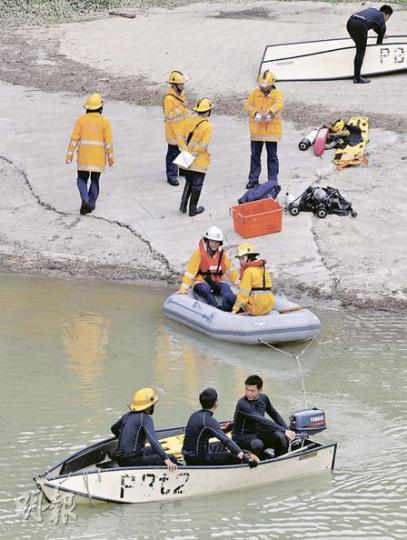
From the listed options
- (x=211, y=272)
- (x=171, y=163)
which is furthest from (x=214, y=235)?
(x=171, y=163)

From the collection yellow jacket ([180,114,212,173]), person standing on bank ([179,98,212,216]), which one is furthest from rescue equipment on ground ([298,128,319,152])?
yellow jacket ([180,114,212,173])

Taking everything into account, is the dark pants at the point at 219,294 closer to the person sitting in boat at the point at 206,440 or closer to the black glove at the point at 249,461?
the person sitting in boat at the point at 206,440

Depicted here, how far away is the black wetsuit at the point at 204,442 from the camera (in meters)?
11.5

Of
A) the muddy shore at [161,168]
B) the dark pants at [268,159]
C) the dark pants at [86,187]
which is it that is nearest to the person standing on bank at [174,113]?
the muddy shore at [161,168]

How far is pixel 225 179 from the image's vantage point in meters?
19.8

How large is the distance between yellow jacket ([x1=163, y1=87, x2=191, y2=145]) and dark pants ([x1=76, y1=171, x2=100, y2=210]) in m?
1.37

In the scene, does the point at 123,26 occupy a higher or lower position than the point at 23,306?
higher

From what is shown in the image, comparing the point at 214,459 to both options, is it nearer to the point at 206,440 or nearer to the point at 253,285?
the point at 206,440

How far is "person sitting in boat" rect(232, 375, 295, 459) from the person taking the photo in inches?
471

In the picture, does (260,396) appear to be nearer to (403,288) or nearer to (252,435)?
(252,435)

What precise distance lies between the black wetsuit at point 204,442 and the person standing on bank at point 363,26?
42.5ft

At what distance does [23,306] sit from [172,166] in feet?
13.7

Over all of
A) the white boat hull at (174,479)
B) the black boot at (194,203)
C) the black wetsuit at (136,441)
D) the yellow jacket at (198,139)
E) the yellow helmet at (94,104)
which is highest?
the yellow helmet at (94,104)

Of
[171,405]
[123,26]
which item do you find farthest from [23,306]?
[123,26]
